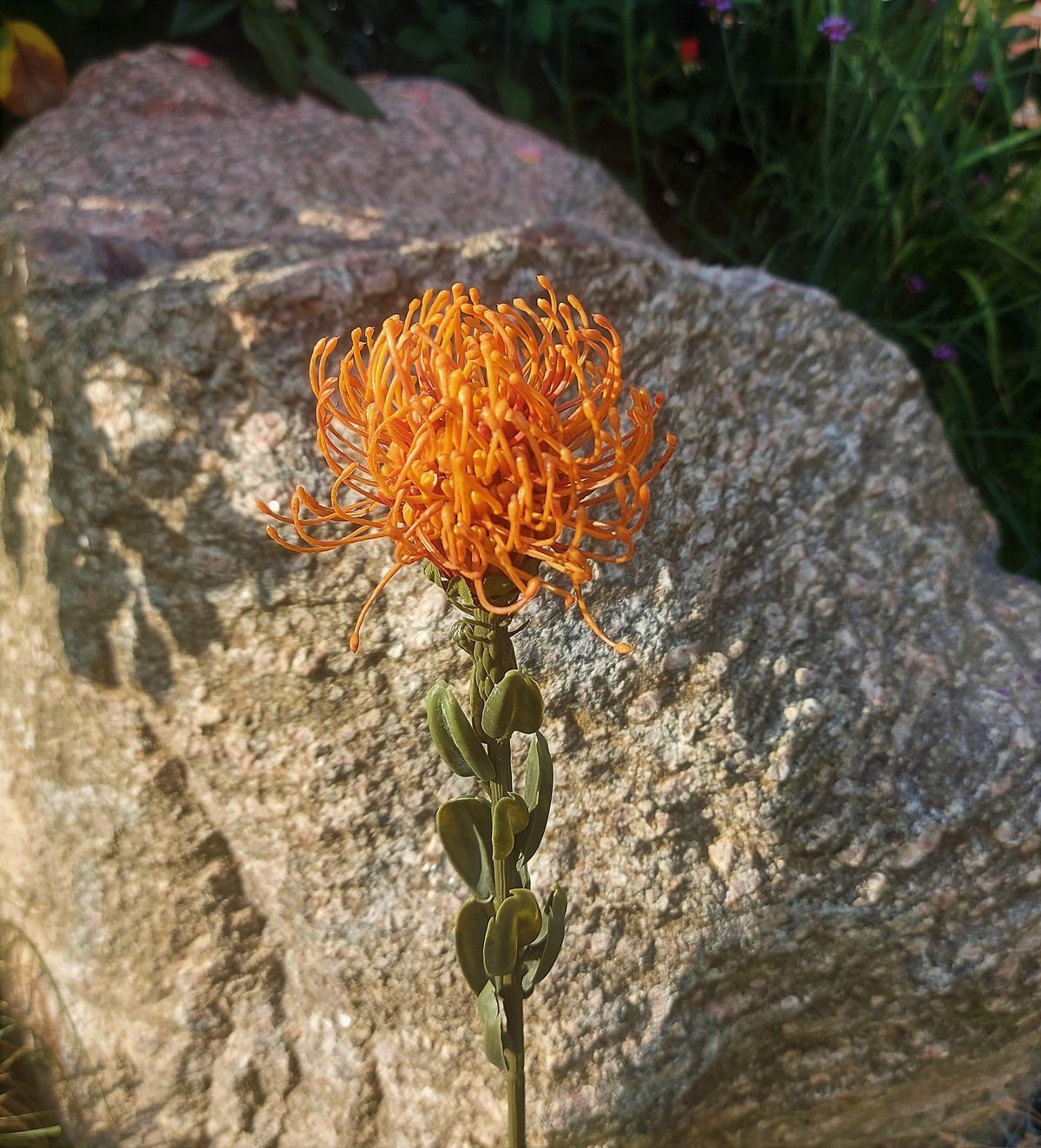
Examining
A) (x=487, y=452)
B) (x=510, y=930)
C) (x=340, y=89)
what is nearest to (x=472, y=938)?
(x=510, y=930)

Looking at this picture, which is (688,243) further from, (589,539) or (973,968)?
(973,968)

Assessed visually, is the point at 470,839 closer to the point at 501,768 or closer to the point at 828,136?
the point at 501,768

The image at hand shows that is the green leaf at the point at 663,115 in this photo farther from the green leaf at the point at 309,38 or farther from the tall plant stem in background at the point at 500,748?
the tall plant stem in background at the point at 500,748

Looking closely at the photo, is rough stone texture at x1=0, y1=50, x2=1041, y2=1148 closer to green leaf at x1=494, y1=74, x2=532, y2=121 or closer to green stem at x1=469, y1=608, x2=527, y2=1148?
green stem at x1=469, y1=608, x2=527, y2=1148

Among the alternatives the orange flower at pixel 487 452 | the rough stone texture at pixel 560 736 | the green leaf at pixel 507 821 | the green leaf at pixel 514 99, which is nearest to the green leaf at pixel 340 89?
the green leaf at pixel 514 99

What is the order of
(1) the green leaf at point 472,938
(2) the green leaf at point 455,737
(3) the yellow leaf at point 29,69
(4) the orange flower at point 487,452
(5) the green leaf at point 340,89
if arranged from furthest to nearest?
1. (5) the green leaf at point 340,89
2. (3) the yellow leaf at point 29,69
3. (1) the green leaf at point 472,938
4. (2) the green leaf at point 455,737
5. (4) the orange flower at point 487,452

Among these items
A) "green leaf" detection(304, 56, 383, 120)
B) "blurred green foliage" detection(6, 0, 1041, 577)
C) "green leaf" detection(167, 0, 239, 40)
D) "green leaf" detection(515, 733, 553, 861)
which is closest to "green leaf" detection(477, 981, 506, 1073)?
"green leaf" detection(515, 733, 553, 861)

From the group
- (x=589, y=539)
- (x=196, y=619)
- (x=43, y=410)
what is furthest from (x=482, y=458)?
(x=43, y=410)
